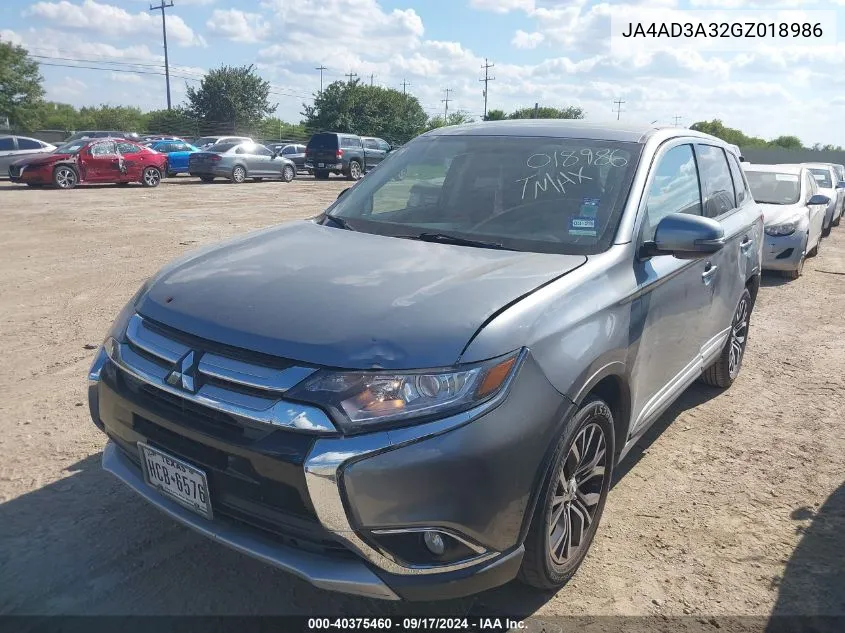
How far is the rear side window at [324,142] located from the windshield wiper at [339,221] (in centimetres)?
2500

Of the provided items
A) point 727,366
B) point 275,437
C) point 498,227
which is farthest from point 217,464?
point 727,366

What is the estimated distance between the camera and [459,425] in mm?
2045

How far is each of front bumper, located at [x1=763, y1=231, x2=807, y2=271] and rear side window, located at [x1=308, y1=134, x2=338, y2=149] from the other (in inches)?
837

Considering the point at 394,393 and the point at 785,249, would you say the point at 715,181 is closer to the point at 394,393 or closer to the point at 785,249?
the point at 394,393

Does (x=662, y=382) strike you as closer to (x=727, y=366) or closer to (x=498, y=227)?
(x=498, y=227)

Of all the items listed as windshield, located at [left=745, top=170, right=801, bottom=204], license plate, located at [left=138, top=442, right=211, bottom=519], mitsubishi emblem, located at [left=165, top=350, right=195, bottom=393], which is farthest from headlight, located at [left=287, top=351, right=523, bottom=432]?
windshield, located at [left=745, top=170, right=801, bottom=204]

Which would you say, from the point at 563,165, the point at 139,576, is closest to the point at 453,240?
the point at 563,165

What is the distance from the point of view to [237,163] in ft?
79.4

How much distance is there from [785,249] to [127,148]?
1877 centimetres

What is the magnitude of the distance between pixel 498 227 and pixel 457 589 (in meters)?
1.73

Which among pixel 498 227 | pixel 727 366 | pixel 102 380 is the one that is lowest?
pixel 727 366

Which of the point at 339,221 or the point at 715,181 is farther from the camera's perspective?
the point at 715,181

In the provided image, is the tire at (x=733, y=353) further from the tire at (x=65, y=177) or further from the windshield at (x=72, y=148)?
the windshield at (x=72, y=148)

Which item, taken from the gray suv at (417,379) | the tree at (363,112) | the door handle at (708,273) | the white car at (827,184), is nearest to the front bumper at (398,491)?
the gray suv at (417,379)
